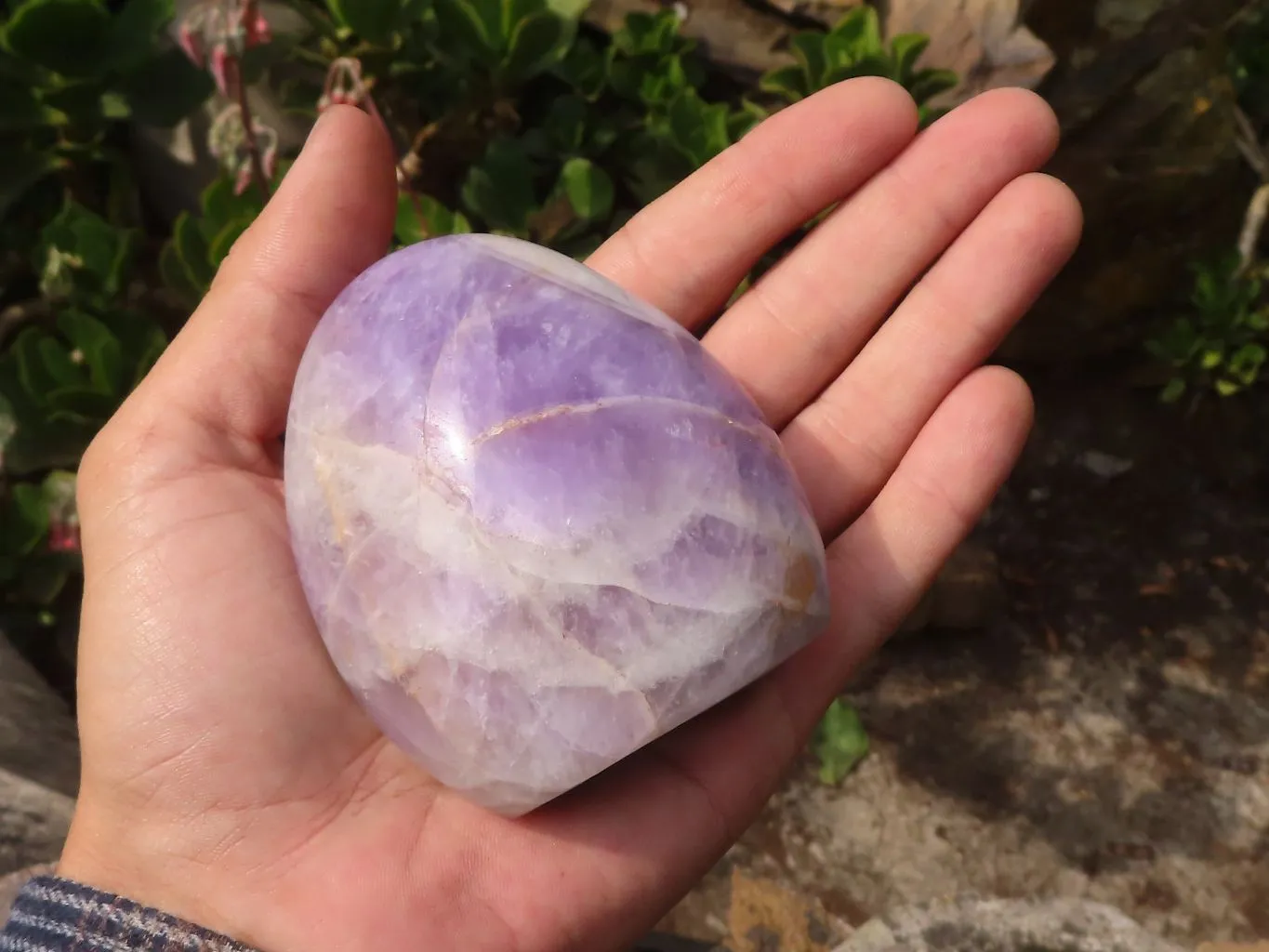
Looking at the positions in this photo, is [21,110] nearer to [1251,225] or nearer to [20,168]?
[20,168]

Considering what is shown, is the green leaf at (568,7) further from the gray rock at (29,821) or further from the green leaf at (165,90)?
the gray rock at (29,821)

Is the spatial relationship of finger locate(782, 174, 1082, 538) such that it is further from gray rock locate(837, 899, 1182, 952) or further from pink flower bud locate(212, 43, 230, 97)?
pink flower bud locate(212, 43, 230, 97)

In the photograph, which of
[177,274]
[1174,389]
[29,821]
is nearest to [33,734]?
[29,821]

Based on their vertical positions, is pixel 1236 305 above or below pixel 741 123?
below

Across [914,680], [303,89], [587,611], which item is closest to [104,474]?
[587,611]

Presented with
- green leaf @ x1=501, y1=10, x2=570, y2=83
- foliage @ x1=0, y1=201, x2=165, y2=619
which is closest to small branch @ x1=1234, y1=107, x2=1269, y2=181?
green leaf @ x1=501, y1=10, x2=570, y2=83

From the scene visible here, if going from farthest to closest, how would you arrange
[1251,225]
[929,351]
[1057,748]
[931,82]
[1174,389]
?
[1174,389]
[1251,225]
[1057,748]
[931,82]
[929,351]

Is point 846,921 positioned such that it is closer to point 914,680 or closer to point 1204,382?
point 914,680
